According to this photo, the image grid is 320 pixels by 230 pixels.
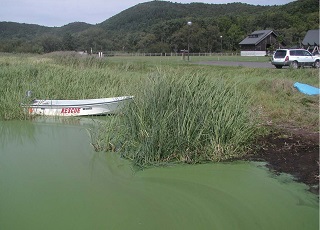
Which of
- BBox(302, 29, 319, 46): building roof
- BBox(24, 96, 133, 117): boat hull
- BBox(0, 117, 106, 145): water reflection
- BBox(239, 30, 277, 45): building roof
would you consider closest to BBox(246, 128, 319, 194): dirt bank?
BBox(0, 117, 106, 145): water reflection

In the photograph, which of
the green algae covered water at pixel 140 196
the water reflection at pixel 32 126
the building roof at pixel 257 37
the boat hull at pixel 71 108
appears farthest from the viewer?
the building roof at pixel 257 37

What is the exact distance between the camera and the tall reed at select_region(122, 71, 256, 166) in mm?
4316

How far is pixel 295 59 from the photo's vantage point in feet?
56.7

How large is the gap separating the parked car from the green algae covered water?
14209 millimetres

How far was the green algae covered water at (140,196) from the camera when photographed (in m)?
2.91

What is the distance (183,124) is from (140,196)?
4.13 ft

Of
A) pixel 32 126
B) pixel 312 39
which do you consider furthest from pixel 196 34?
pixel 32 126

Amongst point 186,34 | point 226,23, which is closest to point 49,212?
point 186,34

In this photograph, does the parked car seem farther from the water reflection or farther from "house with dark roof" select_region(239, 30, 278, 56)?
"house with dark roof" select_region(239, 30, 278, 56)

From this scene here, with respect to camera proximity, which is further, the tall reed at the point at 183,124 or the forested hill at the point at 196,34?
the forested hill at the point at 196,34

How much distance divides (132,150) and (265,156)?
1754mm

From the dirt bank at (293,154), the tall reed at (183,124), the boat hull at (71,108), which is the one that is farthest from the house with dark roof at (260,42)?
the tall reed at (183,124)

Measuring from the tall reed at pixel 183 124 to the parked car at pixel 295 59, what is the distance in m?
13.5

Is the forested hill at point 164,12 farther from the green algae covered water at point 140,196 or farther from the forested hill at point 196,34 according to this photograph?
the green algae covered water at point 140,196
